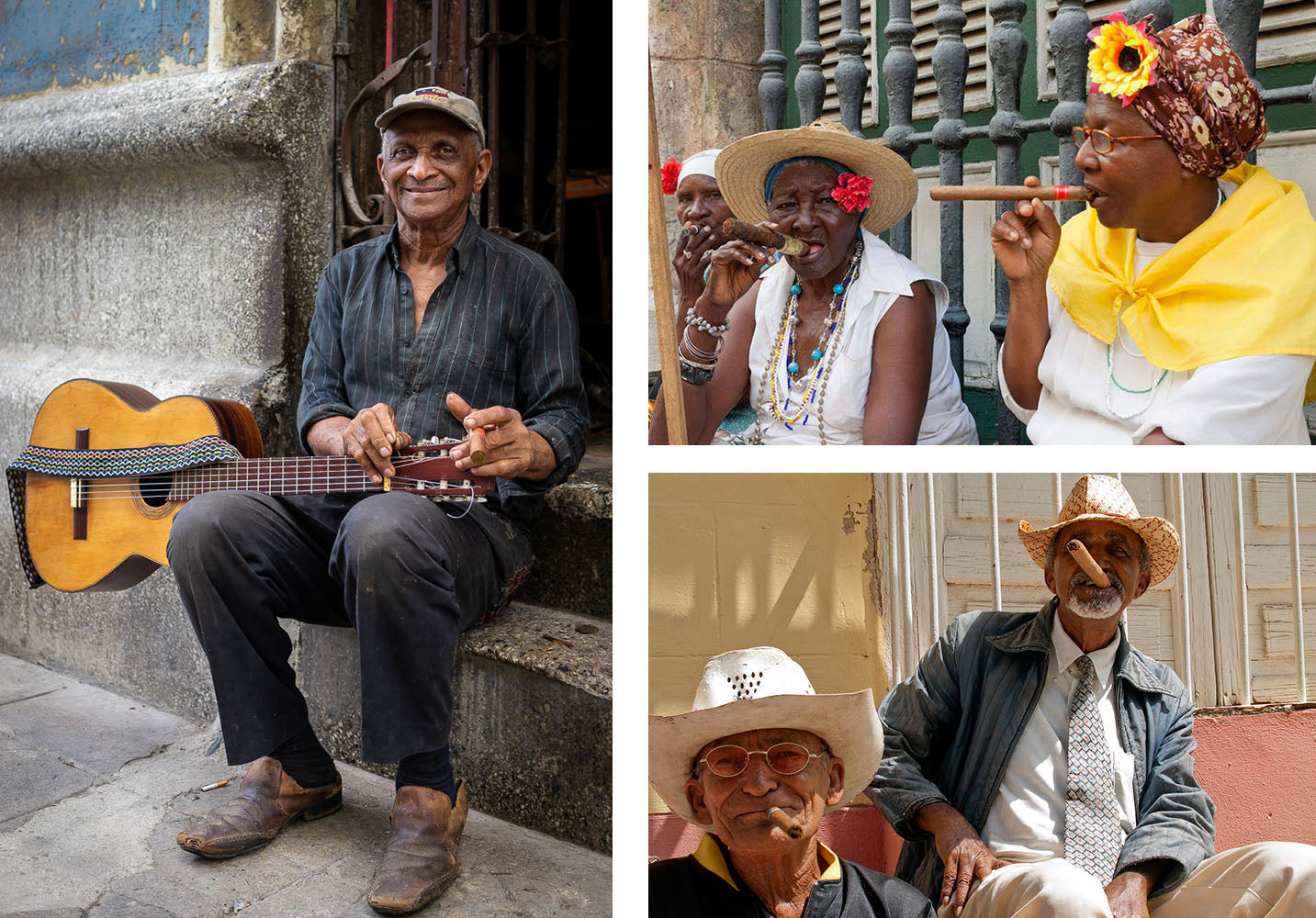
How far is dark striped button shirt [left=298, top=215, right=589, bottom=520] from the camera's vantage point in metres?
2.69

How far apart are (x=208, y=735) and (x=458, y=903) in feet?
3.78

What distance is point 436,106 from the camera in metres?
2.69

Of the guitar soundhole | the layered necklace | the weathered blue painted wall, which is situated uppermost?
the weathered blue painted wall

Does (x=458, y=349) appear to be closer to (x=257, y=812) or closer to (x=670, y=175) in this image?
(x=670, y=175)

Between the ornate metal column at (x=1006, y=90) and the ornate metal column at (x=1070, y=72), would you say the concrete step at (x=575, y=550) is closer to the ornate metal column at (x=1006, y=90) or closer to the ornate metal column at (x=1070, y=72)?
the ornate metal column at (x=1006, y=90)

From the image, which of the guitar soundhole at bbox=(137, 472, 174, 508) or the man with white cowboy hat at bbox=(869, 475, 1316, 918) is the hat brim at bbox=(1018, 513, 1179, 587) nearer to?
the man with white cowboy hat at bbox=(869, 475, 1316, 918)

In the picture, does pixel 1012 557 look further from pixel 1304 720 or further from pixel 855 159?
pixel 855 159

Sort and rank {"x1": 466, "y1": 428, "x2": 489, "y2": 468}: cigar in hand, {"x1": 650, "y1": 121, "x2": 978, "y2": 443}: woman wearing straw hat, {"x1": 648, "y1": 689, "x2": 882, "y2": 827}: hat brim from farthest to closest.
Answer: {"x1": 466, "y1": 428, "x2": 489, "y2": 468}: cigar in hand, {"x1": 650, "y1": 121, "x2": 978, "y2": 443}: woman wearing straw hat, {"x1": 648, "y1": 689, "x2": 882, "y2": 827}: hat brim

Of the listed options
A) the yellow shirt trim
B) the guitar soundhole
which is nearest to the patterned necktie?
the yellow shirt trim

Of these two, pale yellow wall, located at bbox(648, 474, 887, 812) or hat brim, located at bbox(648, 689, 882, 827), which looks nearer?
hat brim, located at bbox(648, 689, 882, 827)

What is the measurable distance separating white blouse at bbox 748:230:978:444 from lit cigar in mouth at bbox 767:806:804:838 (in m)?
0.72

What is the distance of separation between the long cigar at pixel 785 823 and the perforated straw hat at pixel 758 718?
0.11m

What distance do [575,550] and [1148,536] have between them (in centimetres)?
158

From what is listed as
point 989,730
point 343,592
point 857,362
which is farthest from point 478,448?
point 989,730
